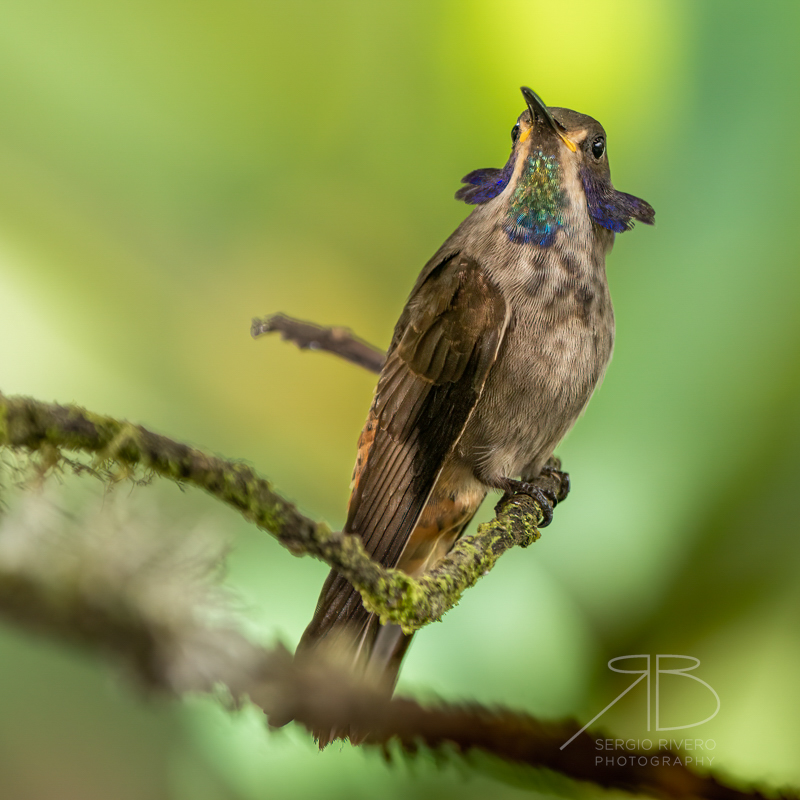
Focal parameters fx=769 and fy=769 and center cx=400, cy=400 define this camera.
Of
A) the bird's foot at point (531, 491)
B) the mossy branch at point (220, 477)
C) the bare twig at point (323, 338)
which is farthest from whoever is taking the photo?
the bare twig at point (323, 338)

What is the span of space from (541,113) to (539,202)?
12 cm

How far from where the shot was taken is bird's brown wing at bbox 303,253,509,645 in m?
1.02

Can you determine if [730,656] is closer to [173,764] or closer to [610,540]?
[610,540]

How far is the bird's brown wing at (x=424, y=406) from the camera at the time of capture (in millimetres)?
1020

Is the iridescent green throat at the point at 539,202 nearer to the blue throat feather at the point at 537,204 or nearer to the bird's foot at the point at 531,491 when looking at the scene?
the blue throat feather at the point at 537,204

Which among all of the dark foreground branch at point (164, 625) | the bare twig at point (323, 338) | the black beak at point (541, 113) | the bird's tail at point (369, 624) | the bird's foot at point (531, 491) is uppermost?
the black beak at point (541, 113)

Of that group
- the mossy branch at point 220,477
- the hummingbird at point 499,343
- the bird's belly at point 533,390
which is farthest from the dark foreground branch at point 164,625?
the bird's belly at point 533,390

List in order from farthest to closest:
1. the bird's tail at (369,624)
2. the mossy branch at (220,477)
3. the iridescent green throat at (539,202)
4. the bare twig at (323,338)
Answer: the bare twig at (323,338) < the iridescent green throat at (539,202) < the bird's tail at (369,624) < the mossy branch at (220,477)

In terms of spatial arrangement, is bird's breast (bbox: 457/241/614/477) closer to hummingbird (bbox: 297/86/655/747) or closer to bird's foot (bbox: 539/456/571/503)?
hummingbird (bbox: 297/86/655/747)

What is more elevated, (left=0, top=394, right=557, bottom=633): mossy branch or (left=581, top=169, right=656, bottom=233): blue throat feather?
(left=581, top=169, right=656, bottom=233): blue throat feather

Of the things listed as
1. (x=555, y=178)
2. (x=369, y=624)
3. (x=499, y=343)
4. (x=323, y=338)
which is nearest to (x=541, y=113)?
(x=555, y=178)

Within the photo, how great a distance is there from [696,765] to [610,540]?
0.50 meters

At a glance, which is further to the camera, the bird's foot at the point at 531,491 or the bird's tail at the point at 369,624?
the bird's foot at the point at 531,491

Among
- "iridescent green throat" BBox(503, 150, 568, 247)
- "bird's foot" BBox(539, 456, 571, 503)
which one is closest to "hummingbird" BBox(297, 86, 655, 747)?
"iridescent green throat" BBox(503, 150, 568, 247)
